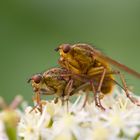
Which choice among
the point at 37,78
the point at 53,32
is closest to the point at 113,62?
the point at 37,78

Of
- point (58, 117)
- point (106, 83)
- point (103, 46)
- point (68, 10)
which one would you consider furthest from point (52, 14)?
point (58, 117)

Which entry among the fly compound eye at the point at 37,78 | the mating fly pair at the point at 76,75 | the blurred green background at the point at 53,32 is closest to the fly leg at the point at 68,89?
the mating fly pair at the point at 76,75

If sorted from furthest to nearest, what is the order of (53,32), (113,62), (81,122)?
(53,32) → (113,62) → (81,122)

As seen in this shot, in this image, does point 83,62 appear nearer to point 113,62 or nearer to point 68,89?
point 68,89

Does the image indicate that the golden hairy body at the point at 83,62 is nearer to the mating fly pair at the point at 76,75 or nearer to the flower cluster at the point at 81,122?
the mating fly pair at the point at 76,75

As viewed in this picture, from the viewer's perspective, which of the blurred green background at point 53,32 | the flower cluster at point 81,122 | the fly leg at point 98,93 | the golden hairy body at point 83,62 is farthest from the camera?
the blurred green background at point 53,32

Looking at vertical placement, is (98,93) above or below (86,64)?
below

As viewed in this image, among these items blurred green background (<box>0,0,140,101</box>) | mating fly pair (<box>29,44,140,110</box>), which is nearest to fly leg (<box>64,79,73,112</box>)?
mating fly pair (<box>29,44,140,110</box>)

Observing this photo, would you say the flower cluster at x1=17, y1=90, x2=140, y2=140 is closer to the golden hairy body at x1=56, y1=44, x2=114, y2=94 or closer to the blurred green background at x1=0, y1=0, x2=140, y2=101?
the golden hairy body at x1=56, y1=44, x2=114, y2=94
